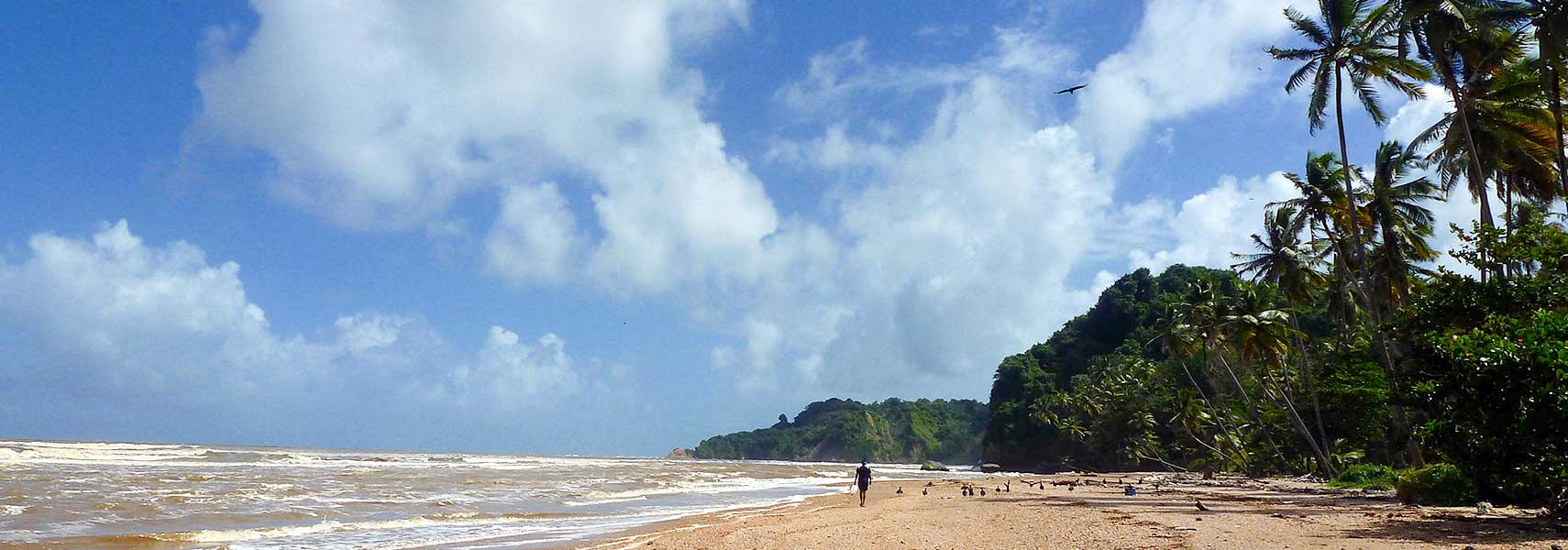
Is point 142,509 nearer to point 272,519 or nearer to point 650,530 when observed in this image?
point 272,519

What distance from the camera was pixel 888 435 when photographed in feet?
563

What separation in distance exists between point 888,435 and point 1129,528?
16276cm

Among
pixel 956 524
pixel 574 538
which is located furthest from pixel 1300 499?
pixel 574 538

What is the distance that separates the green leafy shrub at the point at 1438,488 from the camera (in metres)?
14.8

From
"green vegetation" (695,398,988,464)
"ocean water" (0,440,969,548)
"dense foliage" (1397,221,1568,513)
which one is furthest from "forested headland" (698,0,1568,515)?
"green vegetation" (695,398,988,464)

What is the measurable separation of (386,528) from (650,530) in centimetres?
537

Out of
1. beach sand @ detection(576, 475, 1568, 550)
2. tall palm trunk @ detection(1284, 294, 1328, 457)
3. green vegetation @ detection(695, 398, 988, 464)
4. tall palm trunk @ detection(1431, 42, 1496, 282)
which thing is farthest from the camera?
green vegetation @ detection(695, 398, 988, 464)

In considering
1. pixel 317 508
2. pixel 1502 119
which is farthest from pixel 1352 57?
pixel 317 508

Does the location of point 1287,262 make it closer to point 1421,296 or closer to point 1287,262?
point 1287,262

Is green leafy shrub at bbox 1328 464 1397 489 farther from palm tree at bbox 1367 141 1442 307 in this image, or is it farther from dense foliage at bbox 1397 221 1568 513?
dense foliage at bbox 1397 221 1568 513

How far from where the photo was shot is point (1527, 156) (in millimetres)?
19078

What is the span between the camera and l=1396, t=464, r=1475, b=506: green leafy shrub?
48.5ft

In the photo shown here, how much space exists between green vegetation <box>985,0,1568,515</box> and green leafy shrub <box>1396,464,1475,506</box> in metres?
0.03

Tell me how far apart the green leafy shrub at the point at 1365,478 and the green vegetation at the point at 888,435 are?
123 m
